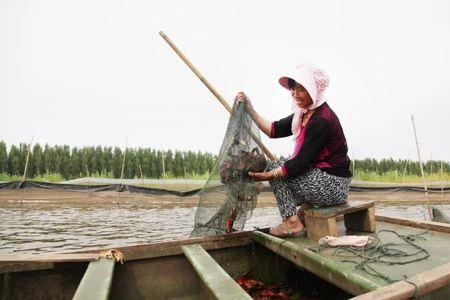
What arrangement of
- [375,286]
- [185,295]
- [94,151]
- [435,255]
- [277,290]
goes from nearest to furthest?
1. [375,286]
2. [435,255]
3. [185,295]
4. [277,290]
5. [94,151]

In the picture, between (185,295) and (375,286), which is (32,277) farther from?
(375,286)

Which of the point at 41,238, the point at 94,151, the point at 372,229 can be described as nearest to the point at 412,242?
the point at 372,229

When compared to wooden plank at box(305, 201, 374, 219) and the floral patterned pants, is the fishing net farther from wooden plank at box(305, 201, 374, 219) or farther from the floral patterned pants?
wooden plank at box(305, 201, 374, 219)

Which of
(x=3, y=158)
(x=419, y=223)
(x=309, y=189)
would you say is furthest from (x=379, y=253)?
(x=3, y=158)

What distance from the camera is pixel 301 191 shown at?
8.79ft

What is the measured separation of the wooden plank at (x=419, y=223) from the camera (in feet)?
9.16

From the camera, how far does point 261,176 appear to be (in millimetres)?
→ 2621

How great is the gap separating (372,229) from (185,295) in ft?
5.07

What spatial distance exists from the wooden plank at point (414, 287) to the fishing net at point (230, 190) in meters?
1.44

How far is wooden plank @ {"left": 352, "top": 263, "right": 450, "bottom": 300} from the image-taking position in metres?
1.21

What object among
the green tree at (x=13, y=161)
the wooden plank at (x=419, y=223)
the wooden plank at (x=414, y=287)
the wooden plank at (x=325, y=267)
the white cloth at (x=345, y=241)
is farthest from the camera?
the green tree at (x=13, y=161)

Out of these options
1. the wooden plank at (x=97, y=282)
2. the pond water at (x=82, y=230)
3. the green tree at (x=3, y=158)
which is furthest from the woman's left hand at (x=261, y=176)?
the green tree at (x=3, y=158)

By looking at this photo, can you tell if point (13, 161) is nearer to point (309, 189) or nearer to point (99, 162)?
Result: point (99, 162)

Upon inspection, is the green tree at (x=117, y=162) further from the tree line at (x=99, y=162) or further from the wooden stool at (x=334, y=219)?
the wooden stool at (x=334, y=219)
